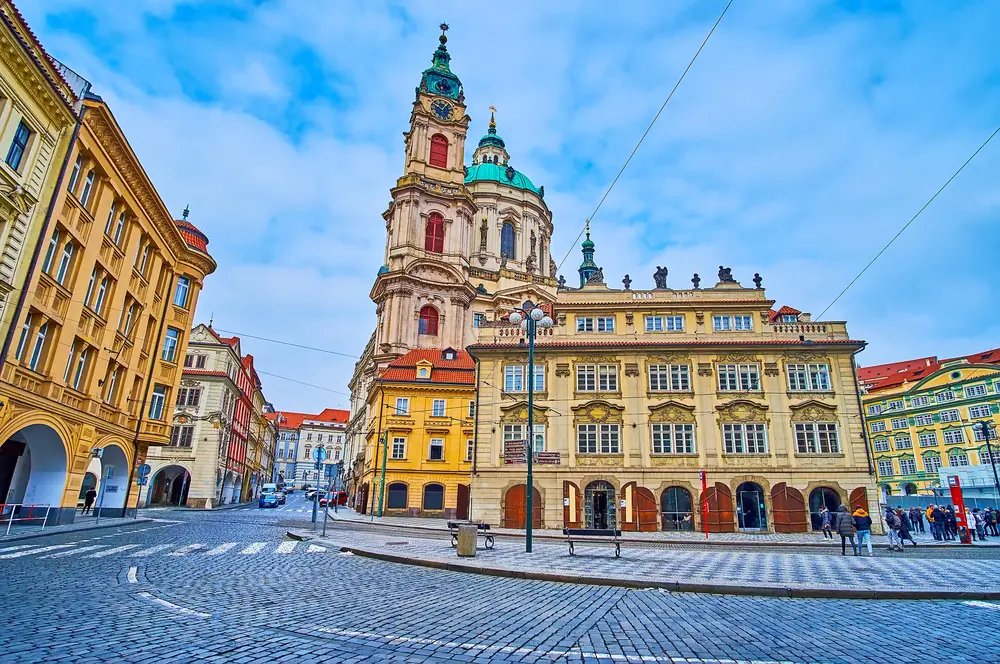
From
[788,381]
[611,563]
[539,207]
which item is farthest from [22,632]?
[539,207]

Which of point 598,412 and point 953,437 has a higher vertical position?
point 953,437

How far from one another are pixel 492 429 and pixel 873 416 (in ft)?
189

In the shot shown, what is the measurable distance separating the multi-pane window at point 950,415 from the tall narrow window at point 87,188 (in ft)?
243

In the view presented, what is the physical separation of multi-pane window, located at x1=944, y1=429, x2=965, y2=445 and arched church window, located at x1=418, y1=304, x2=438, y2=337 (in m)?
53.5

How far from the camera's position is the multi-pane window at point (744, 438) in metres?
32.0

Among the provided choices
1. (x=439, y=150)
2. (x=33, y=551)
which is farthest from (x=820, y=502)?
(x=439, y=150)

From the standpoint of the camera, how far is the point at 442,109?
72.3 meters

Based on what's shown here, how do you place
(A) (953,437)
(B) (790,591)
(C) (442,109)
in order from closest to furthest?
(B) (790,591)
(A) (953,437)
(C) (442,109)

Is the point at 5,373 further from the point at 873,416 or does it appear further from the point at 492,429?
the point at 873,416

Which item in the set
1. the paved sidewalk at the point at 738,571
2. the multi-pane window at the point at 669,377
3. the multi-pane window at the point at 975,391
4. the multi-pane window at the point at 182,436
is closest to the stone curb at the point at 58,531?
the paved sidewalk at the point at 738,571

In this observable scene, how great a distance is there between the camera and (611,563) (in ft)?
47.1

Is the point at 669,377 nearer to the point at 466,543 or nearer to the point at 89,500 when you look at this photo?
the point at 466,543

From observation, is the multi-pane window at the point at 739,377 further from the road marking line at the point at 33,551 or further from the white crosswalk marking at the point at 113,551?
the road marking line at the point at 33,551

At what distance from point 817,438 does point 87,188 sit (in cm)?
3598
